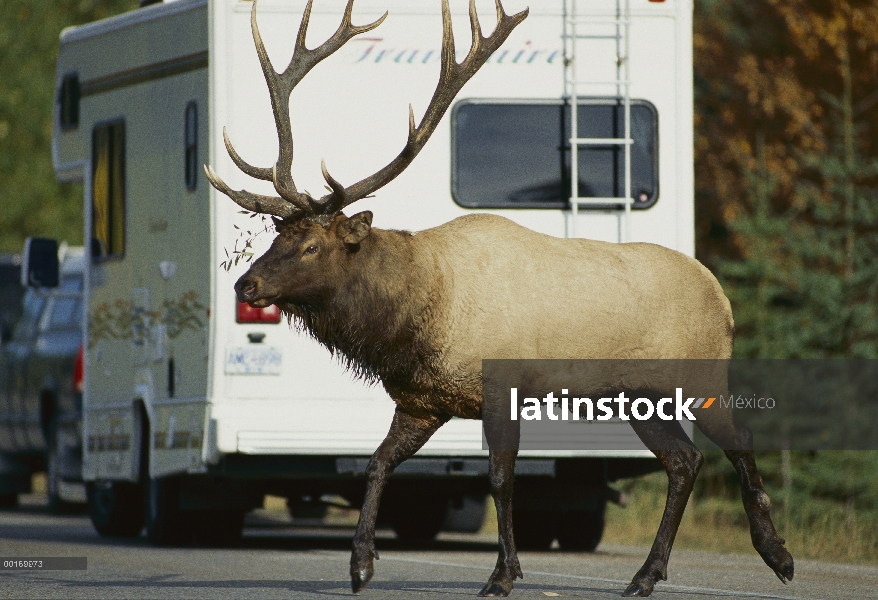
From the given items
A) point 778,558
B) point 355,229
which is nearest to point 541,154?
point 355,229

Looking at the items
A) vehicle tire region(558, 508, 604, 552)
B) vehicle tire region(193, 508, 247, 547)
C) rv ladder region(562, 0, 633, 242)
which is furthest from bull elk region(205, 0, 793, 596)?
vehicle tire region(193, 508, 247, 547)

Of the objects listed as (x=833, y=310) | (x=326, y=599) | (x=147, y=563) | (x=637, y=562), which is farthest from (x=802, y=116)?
(x=326, y=599)

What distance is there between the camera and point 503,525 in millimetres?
8898

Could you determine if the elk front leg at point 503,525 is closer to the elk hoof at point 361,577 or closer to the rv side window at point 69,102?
the elk hoof at point 361,577

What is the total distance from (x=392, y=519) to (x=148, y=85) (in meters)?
3.96

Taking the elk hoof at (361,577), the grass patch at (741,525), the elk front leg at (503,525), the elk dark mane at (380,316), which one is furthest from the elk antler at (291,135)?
the grass patch at (741,525)

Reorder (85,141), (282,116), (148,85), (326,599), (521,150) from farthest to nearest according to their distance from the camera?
(85,141) < (148,85) < (521,150) < (282,116) < (326,599)

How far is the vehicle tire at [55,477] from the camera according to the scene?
18.6 metres

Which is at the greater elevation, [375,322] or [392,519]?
[375,322]

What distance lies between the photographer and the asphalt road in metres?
9.35

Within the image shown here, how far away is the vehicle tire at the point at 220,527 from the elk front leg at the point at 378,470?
178 inches

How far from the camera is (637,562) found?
12.4 m

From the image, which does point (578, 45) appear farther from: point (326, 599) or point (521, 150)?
point (326, 599)

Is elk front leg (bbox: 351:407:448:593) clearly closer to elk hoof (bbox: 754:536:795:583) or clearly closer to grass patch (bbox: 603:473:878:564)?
elk hoof (bbox: 754:536:795:583)
